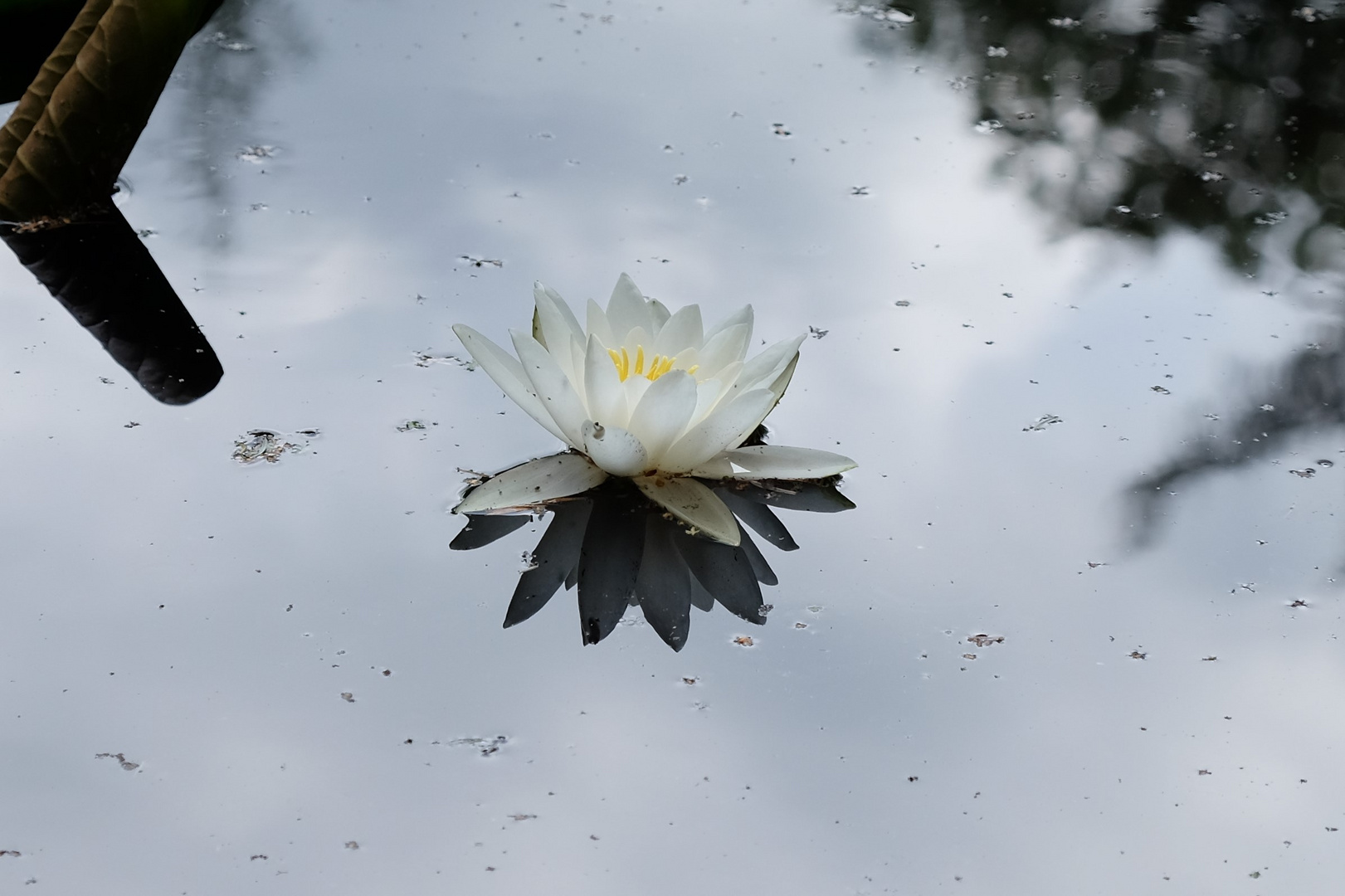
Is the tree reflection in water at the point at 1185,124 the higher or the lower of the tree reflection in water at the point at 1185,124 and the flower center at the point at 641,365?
the higher

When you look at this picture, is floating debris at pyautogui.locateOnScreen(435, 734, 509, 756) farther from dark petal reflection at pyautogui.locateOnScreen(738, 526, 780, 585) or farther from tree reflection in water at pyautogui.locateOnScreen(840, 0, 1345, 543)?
tree reflection in water at pyautogui.locateOnScreen(840, 0, 1345, 543)

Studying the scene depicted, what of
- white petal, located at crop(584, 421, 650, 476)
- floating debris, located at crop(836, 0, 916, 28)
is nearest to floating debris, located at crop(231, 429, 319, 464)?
white petal, located at crop(584, 421, 650, 476)

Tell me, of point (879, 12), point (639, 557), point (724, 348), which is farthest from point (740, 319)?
point (879, 12)

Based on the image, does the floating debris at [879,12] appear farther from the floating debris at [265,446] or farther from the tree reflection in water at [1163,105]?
the floating debris at [265,446]

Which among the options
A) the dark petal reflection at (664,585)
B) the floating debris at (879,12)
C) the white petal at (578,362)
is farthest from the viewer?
the floating debris at (879,12)

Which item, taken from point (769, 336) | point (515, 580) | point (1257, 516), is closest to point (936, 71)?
point (769, 336)

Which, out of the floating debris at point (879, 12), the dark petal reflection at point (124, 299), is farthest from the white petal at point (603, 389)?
the floating debris at point (879, 12)
